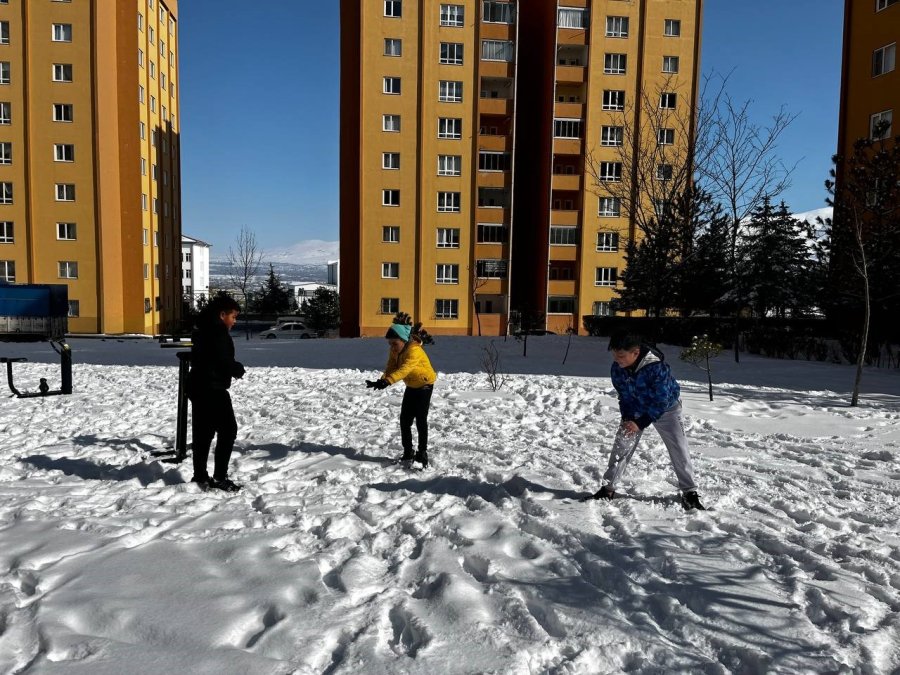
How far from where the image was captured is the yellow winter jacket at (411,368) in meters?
6.23

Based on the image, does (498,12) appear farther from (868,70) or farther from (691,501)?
(691,501)

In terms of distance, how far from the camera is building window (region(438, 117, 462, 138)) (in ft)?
127

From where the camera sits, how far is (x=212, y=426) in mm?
5523

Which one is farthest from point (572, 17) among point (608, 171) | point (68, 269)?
point (68, 269)

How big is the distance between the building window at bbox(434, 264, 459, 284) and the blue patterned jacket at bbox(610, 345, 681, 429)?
34.9 metres

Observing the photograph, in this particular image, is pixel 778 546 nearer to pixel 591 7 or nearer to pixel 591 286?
pixel 591 286

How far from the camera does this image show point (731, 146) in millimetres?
20125

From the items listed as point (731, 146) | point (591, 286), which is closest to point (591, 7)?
point (591, 286)

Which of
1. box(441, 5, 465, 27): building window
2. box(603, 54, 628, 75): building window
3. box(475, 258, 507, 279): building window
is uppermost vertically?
box(441, 5, 465, 27): building window

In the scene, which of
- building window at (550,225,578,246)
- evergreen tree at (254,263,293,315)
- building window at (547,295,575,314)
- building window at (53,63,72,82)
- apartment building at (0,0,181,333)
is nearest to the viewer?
apartment building at (0,0,181,333)

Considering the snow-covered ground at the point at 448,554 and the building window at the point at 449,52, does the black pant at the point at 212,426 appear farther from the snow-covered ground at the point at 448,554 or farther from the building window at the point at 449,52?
the building window at the point at 449,52

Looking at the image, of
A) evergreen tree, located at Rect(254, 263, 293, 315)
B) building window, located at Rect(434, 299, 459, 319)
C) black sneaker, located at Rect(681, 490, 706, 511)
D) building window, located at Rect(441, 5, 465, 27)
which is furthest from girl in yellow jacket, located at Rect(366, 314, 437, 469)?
evergreen tree, located at Rect(254, 263, 293, 315)

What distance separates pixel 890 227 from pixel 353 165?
2967cm

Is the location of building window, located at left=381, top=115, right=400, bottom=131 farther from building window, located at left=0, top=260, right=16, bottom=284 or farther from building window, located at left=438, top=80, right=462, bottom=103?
building window, located at left=0, top=260, right=16, bottom=284
